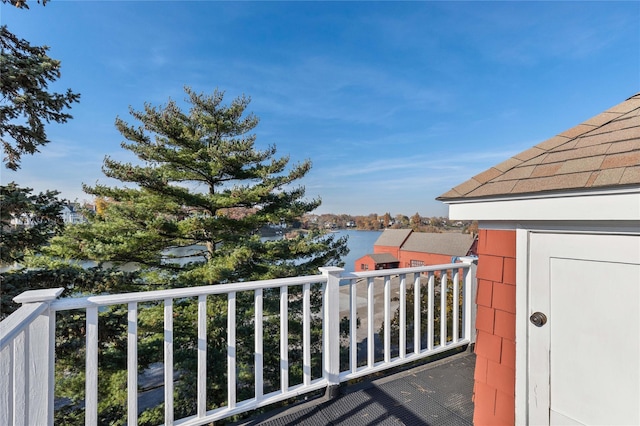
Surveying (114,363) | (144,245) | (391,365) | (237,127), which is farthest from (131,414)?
(237,127)

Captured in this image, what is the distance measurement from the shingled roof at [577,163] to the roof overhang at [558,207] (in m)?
0.03

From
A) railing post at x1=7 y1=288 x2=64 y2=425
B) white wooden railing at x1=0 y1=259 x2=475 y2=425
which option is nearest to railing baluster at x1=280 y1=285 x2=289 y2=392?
white wooden railing at x1=0 y1=259 x2=475 y2=425

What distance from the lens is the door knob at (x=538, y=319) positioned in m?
1.34

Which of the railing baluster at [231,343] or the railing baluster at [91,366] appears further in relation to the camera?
the railing baluster at [231,343]

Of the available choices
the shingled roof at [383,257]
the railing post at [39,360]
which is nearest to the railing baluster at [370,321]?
the railing post at [39,360]

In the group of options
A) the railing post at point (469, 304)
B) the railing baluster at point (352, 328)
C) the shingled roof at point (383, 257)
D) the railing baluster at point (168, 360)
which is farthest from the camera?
the shingled roof at point (383, 257)

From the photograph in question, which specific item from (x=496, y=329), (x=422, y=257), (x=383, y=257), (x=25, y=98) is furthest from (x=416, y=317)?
(x=383, y=257)

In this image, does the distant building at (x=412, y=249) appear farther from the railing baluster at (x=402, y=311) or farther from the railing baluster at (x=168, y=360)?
the railing baluster at (x=168, y=360)

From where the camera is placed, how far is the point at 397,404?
79.1 inches

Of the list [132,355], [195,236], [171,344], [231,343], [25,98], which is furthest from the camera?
[195,236]

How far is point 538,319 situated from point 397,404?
117cm

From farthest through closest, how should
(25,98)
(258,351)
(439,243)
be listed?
(439,243) → (25,98) → (258,351)

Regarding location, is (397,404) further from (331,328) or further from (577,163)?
(577,163)

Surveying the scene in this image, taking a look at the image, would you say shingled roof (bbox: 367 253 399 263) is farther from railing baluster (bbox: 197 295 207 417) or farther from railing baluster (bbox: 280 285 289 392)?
railing baluster (bbox: 197 295 207 417)
